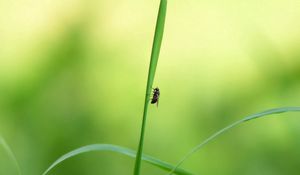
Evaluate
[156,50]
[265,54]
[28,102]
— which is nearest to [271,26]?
[265,54]

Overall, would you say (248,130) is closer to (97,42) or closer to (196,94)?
(196,94)

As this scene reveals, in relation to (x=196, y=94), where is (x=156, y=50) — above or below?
above

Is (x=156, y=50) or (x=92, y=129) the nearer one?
(x=156, y=50)

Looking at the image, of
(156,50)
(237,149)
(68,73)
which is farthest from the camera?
(68,73)

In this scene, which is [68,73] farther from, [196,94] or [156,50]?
[156,50]

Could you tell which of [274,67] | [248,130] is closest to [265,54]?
[274,67]

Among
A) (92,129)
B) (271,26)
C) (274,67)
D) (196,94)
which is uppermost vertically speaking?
(271,26)

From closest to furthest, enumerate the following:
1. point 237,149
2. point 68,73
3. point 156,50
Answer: point 156,50 → point 237,149 → point 68,73
